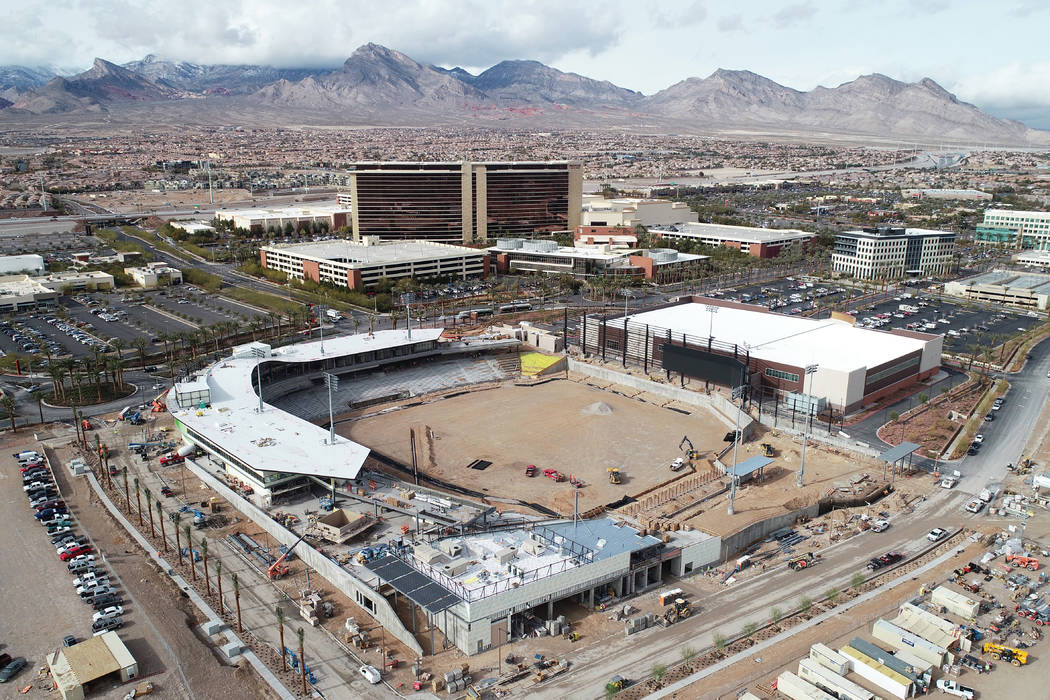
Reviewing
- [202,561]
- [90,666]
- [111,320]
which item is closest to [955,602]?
[202,561]

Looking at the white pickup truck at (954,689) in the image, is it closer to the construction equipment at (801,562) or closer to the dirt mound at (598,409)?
the construction equipment at (801,562)

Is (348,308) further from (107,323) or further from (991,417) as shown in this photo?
(991,417)

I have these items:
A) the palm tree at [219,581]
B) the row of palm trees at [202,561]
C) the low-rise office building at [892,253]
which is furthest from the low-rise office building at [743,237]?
the palm tree at [219,581]

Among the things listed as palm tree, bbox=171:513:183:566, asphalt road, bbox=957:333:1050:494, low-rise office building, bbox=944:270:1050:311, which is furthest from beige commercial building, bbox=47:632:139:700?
low-rise office building, bbox=944:270:1050:311

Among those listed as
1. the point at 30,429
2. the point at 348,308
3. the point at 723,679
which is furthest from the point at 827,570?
the point at 348,308

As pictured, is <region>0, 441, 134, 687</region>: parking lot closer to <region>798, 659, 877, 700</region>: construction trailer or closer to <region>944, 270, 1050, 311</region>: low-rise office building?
<region>798, 659, 877, 700</region>: construction trailer

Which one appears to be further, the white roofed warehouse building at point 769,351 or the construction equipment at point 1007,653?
the white roofed warehouse building at point 769,351
